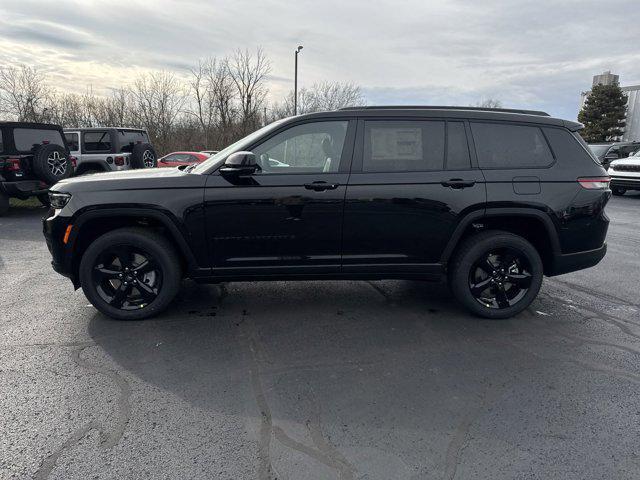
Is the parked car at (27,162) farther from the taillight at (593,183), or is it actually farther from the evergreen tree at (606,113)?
the evergreen tree at (606,113)

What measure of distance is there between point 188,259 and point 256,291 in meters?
1.09

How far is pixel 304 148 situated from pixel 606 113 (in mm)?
37241

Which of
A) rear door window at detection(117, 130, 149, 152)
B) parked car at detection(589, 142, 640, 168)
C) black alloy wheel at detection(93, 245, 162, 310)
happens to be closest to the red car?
rear door window at detection(117, 130, 149, 152)

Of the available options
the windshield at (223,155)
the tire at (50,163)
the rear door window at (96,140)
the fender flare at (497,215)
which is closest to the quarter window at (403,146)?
the fender flare at (497,215)

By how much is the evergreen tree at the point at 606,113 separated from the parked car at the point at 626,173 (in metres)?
19.9

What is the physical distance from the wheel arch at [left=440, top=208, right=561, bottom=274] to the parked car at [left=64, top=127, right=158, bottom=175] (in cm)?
1050

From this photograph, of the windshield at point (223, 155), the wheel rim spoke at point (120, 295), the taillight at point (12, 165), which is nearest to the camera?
the windshield at point (223, 155)

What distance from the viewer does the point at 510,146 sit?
12.6 ft

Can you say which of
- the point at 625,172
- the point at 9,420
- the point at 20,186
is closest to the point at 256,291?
the point at 9,420

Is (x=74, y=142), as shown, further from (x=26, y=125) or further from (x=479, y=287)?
(x=479, y=287)

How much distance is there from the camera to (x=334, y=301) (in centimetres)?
439

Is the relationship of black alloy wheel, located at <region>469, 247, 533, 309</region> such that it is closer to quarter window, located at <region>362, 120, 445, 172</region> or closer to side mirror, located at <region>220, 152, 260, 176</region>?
quarter window, located at <region>362, 120, 445, 172</region>

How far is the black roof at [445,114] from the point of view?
378cm

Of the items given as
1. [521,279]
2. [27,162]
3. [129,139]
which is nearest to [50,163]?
[27,162]
